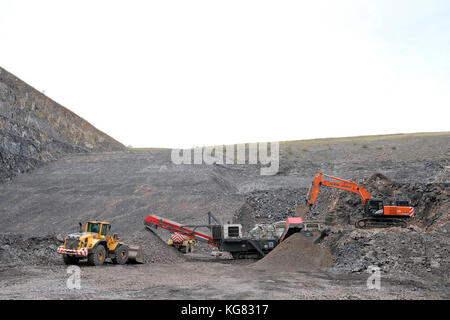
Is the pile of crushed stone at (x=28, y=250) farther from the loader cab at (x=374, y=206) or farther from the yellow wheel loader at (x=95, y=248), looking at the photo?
the loader cab at (x=374, y=206)

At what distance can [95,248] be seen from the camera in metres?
12.3

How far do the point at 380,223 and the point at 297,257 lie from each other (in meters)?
5.17

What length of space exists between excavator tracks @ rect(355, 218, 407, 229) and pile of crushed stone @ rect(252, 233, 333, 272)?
403 cm

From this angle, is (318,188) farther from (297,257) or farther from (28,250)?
(28,250)

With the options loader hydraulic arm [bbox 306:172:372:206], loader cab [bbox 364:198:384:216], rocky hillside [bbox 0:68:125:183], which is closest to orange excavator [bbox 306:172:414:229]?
loader cab [bbox 364:198:384:216]

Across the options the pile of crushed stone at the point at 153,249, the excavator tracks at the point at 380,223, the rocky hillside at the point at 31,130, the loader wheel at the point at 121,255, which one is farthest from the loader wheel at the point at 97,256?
the rocky hillside at the point at 31,130

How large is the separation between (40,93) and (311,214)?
29524 millimetres

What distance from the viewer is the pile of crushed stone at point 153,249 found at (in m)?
14.6

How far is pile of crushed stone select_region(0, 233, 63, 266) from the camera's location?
12.6 m

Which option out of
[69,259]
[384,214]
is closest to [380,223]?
[384,214]

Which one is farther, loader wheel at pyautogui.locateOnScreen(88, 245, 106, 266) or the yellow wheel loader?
loader wheel at pyautogui.locateOnScreen(88, 245, 106, 266)

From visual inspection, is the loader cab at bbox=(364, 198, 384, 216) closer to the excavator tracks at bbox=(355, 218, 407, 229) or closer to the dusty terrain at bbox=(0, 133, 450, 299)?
the excavator tracks at bbox=(355, 218, 407, 229)

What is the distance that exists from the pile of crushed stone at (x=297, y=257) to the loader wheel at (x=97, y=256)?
5.00 meters
